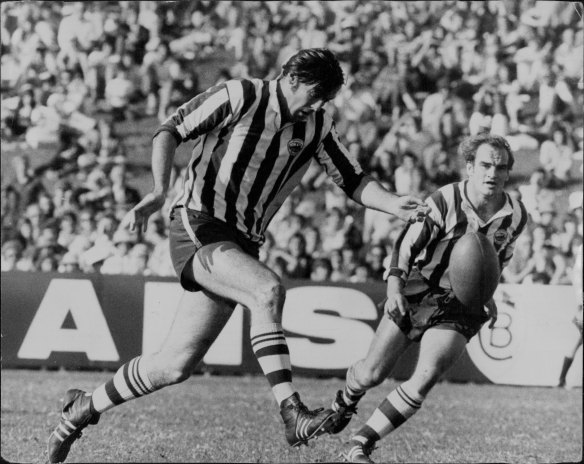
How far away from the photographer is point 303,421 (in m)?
4.30

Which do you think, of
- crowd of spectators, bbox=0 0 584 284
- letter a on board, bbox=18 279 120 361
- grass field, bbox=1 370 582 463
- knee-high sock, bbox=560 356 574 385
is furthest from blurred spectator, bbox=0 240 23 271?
knee-high sock, bbox=560 356 574 385

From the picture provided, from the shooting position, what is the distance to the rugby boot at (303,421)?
427cm

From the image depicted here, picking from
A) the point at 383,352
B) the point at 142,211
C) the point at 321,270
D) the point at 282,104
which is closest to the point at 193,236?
the point at 142,211

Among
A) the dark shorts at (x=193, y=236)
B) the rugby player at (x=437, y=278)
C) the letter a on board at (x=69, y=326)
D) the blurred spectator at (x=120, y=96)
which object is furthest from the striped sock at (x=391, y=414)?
the blurred spectator at (x=120, y=96)

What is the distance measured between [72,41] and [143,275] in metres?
3.52

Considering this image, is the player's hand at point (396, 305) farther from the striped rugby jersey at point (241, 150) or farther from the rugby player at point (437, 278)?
the striped rugby jersey at point (241, 150)

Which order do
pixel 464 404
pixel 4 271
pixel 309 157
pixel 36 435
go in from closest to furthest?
pixel 309 157 → pixel 36 435 → pixel 464 404 → pixel 4 271

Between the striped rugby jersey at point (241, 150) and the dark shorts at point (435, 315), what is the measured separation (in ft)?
3.39

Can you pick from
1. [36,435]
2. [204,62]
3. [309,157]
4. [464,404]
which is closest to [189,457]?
[36,435]

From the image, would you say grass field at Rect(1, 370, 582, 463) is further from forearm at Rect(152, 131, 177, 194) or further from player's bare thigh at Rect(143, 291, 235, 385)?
forearm at Rect(152, 131, 177, 194)

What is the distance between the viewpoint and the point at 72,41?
514 inches

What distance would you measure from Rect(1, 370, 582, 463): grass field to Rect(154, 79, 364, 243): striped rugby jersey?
1.70 m

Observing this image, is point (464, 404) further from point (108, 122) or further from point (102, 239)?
point (108, 122)

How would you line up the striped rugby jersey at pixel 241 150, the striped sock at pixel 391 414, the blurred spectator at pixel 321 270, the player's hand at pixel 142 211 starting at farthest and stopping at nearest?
the blurred spectator at pixel 321 270, the striped sock at pixel 391 414, the striped rugby jersey at pixel 241 150, the player's hand at pixel 142 211
